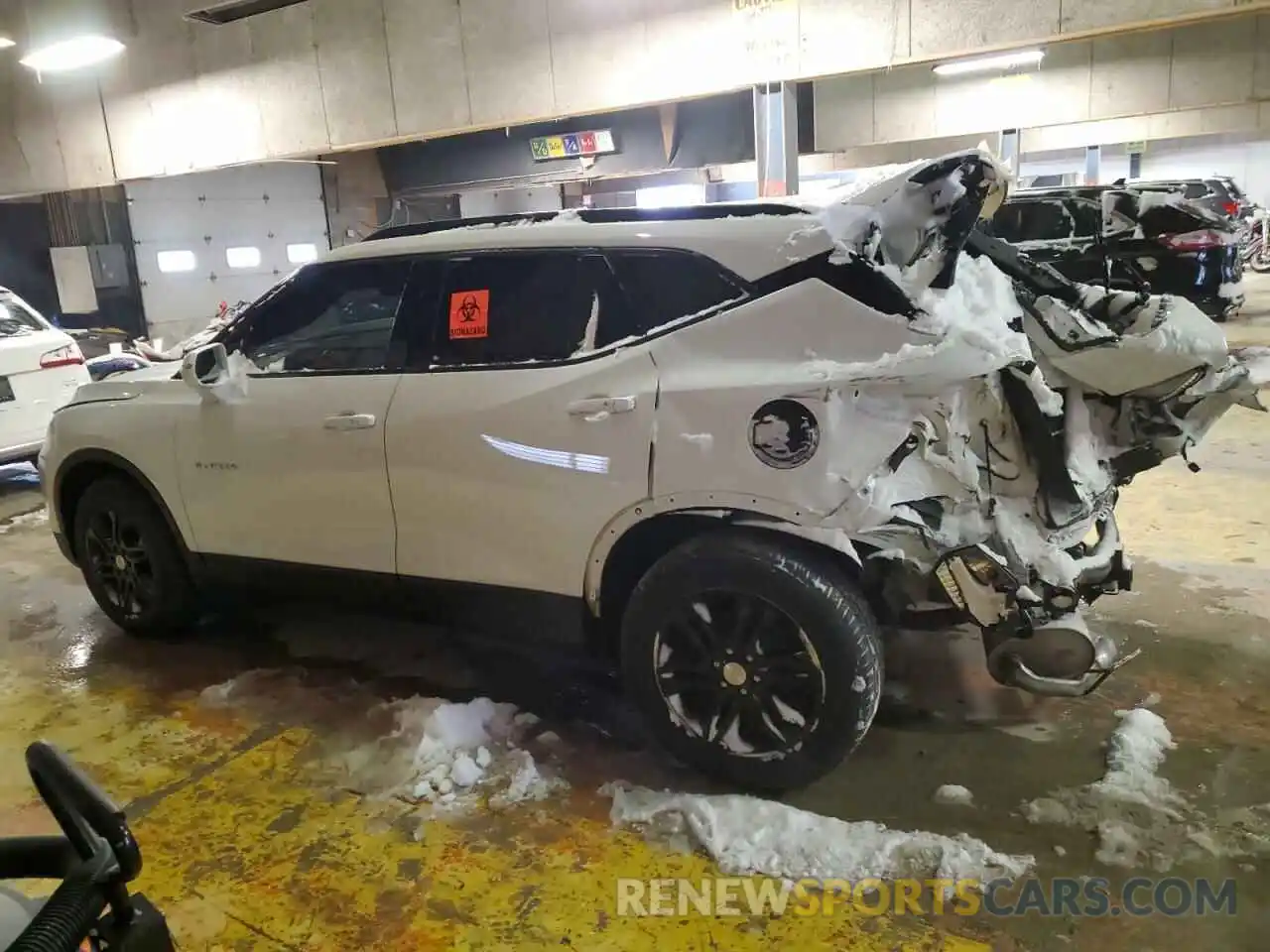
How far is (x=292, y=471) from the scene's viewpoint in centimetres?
347

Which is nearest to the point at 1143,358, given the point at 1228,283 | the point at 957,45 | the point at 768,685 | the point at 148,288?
the point at 768,685

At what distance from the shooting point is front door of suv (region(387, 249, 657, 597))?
9.31 ft

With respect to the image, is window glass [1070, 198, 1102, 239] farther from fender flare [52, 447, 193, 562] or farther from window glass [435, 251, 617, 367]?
fender flare [52, 447, 193, 562]

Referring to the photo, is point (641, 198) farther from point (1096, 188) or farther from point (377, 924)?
point (377, 924)

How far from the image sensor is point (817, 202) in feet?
9.64

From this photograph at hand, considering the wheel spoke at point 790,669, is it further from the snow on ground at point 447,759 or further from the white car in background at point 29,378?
the white car in background at point 29,378

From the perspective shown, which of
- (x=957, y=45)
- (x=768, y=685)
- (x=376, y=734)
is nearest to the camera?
(x=768, y=685)

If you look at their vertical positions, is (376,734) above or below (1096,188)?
below

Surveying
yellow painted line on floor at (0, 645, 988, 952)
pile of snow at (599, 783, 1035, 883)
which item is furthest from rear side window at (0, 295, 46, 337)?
pile of snow at (599, 783, 1035, 883)

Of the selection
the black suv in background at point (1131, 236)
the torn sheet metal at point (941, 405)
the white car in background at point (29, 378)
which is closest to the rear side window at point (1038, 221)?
the black suv in background at point (1131, 236)

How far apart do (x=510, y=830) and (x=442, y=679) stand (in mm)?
1070

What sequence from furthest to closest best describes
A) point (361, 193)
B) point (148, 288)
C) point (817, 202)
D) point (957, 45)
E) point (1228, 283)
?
1. point (361, 193)
2. point (148, 288)
3. point (1228, 283)
4. point (957, 45)
5. point (817, 202)

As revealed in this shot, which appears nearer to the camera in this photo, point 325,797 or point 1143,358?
point 1143,358

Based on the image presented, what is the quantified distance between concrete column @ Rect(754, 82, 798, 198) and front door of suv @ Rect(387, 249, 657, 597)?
4.28 m
